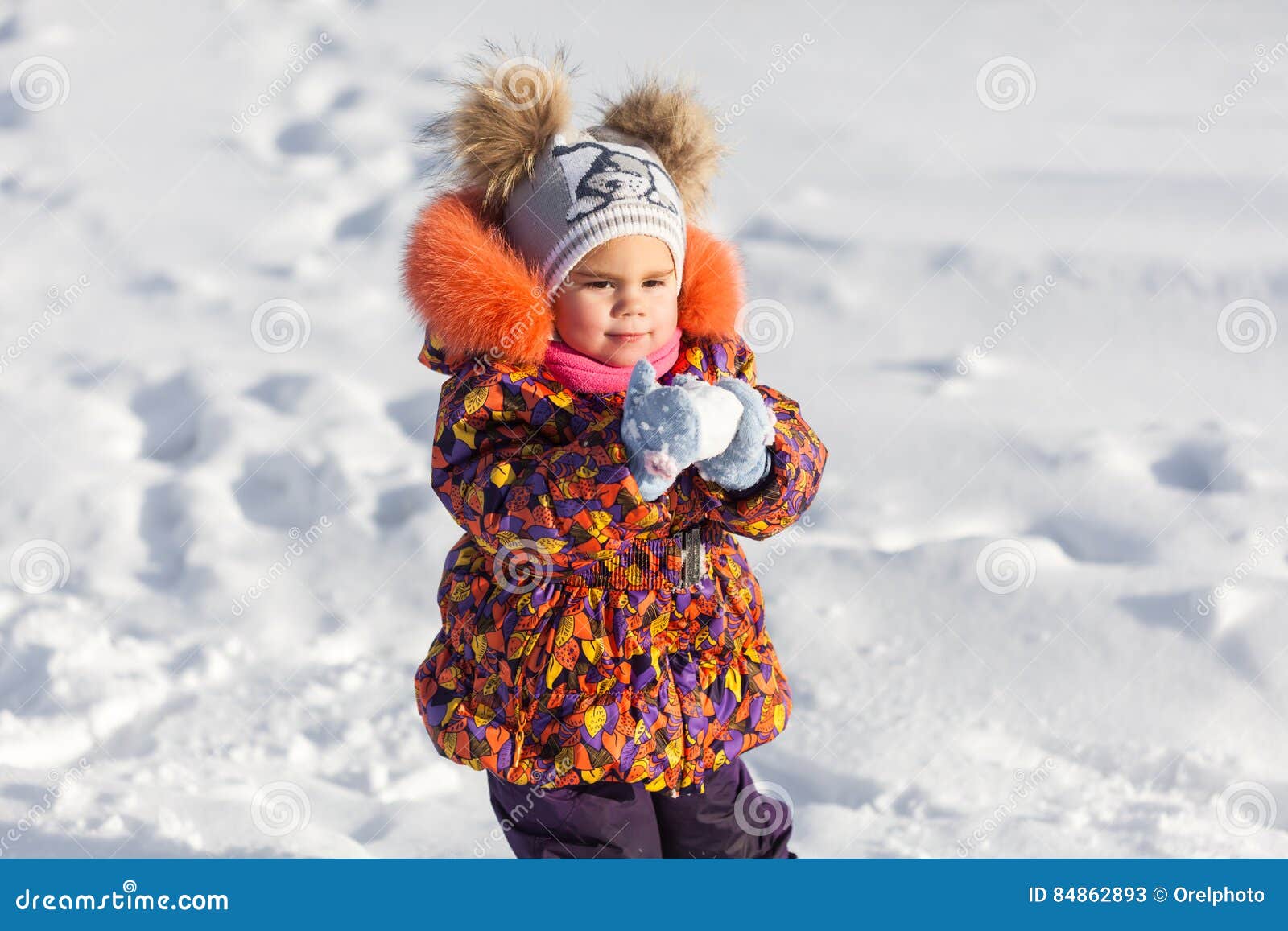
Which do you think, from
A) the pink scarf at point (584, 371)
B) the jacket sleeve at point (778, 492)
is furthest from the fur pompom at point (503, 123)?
the jacket sleeve at point (778, 492)

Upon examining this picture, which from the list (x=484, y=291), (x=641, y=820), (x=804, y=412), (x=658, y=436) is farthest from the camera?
(x=804, y=412)

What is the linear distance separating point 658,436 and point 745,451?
0.37 feet

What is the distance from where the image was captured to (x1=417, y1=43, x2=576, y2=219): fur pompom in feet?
5.38

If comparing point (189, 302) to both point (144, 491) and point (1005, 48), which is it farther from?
point (1005, 48)

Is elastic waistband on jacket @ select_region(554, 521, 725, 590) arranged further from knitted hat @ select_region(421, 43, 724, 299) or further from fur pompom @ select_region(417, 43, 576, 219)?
fur pompom @ select_region(417, 43, 576, 219)

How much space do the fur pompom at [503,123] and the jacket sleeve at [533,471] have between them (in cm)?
28

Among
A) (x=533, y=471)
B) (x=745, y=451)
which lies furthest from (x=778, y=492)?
(x=533, y=471)

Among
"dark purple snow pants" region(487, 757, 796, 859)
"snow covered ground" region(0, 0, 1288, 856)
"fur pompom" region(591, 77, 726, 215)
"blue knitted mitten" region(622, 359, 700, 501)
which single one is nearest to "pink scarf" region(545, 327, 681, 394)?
"blue knitted mitten" region(622, 359, 700, 501)

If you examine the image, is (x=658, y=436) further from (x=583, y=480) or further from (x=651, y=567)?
(x=651, y=567)

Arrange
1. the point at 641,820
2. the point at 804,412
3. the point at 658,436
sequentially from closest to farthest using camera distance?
the point at 658,436, the point at 641,820, the point at 804,412

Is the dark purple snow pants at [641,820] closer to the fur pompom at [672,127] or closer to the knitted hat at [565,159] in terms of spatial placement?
the knitted hat at [565,159]

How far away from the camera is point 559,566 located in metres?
1.56

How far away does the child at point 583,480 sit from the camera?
4.86ft

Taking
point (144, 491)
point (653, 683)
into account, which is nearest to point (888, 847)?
point (653, 683)
